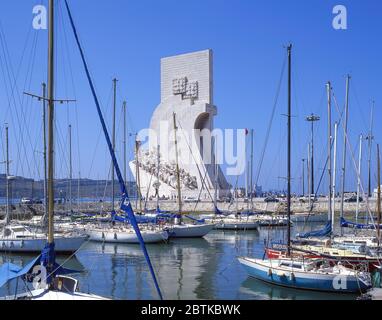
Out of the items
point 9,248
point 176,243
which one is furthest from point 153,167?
point 9,248

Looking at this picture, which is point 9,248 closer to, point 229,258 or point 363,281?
point 229,258

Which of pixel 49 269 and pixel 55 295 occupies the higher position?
pixel 49 269

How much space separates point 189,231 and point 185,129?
132ft

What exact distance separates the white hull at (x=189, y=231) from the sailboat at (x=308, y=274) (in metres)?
16.1

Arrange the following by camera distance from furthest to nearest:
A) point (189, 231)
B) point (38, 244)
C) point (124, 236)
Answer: point (189, 231)
point (124, 236)
point (38, 244)

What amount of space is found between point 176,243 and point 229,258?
761cm

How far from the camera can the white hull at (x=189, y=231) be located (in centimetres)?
3497

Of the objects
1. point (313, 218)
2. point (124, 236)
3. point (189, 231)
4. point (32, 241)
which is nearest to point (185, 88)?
point (313, 218)

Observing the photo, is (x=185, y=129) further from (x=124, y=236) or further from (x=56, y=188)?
(x=124, y=236)

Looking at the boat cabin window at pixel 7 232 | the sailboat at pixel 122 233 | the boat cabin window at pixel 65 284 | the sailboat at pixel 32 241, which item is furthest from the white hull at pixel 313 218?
the boat cabin window at pixel 65 284

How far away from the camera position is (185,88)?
75.9 meters

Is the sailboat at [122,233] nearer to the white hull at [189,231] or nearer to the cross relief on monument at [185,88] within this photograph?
the white hull at [189,231]

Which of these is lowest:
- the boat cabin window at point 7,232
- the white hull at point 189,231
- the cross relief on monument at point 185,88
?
the white hull at point 189,231

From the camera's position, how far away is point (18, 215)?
47.0 m
